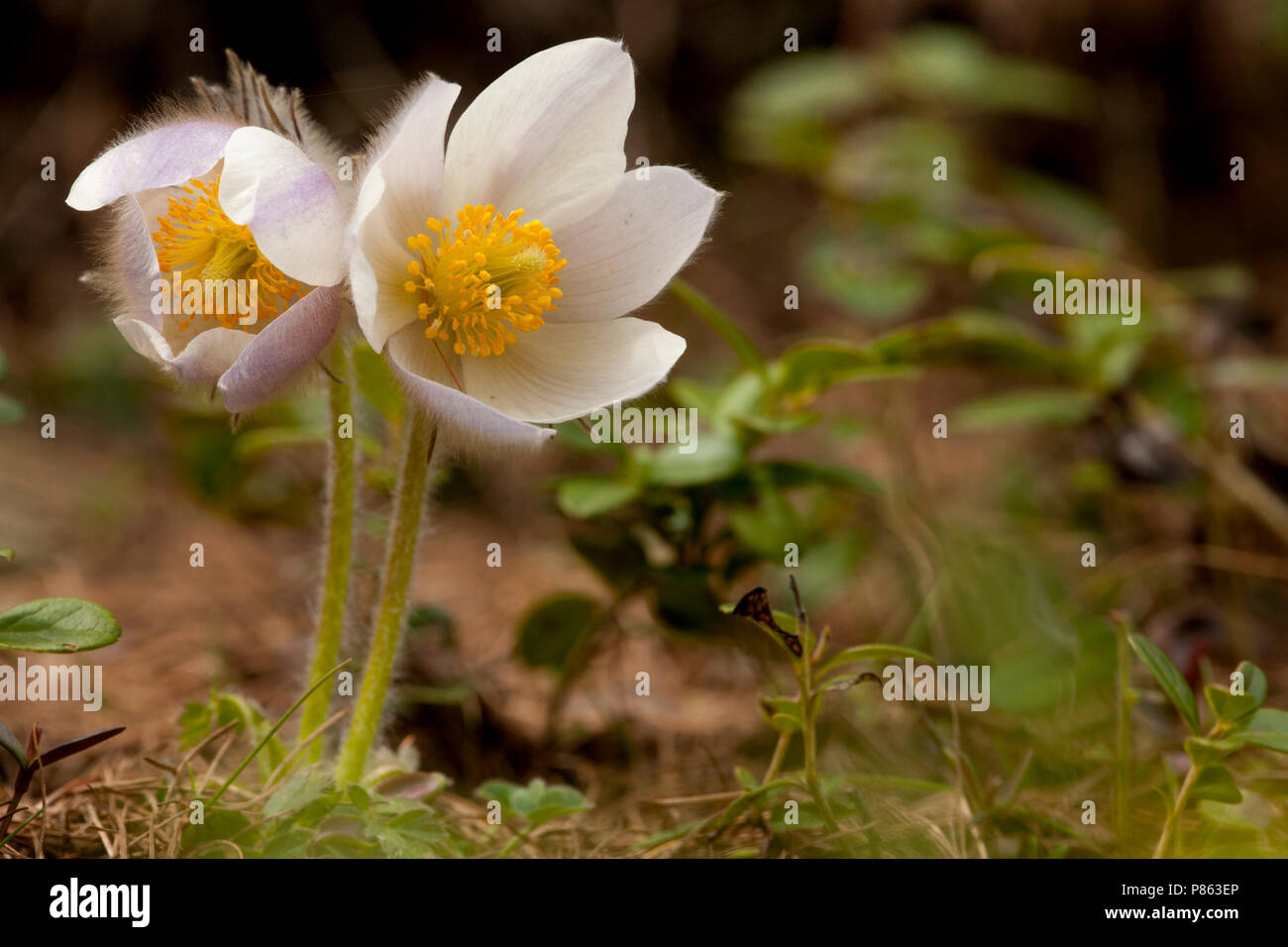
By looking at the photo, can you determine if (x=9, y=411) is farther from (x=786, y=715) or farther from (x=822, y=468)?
(x=822, y=468)

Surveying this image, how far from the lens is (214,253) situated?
1.19 meters

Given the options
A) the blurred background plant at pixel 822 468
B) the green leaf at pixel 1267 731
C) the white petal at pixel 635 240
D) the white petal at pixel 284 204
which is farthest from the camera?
the blurred background plant at pixel 822 468

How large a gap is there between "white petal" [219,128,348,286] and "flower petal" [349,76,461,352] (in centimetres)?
4

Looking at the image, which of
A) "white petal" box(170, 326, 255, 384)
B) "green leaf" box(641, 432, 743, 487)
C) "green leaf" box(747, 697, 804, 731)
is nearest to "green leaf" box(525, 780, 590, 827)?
"green leaf" box(747, 697, 804, 731)

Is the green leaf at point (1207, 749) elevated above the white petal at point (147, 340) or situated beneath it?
situated beneath

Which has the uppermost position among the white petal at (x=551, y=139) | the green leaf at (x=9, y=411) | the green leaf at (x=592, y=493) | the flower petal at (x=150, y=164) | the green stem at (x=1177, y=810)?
the white petal at (x=551, y=139)

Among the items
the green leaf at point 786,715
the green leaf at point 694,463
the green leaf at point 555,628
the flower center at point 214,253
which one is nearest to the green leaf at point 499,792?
the green leaf at point 786,715

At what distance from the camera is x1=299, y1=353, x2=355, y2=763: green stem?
1.30 metres

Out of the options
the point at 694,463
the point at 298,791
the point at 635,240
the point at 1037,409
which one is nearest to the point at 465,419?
the point at 635,240

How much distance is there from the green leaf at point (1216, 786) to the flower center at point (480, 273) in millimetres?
887

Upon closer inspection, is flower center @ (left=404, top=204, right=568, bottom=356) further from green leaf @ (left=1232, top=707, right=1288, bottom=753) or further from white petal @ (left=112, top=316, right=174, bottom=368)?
green leaf @ (left=1232, top=707, right=1288, bottom=753)

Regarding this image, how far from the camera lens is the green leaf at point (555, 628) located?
172 centimetres

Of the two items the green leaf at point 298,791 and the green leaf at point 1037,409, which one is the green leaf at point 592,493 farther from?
the green leaf at point 1037,409
